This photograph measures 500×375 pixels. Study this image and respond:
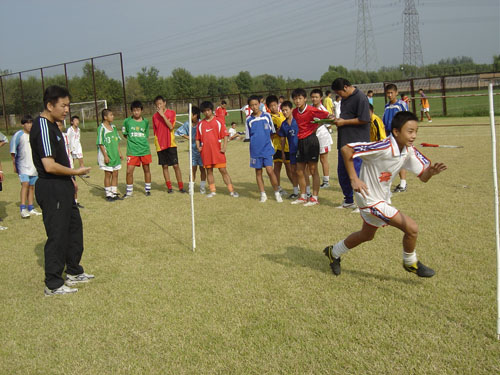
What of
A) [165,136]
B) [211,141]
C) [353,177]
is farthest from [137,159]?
[353,177]

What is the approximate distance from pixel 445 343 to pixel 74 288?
12.6ft

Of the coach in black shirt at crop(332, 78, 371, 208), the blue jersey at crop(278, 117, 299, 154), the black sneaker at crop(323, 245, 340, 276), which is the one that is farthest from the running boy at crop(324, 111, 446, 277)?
the blue jersey at crop(278, 117, 299, 154)

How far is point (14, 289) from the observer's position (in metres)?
5.05

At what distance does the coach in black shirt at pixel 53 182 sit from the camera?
4.56 m

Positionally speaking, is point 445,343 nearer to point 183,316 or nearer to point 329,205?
point 183,316

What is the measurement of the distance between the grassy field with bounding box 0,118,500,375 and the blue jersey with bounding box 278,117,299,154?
1563mm

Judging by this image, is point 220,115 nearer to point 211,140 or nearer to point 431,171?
point 211,140

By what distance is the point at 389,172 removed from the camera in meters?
4.35

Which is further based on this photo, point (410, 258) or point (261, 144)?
point (261, 144)

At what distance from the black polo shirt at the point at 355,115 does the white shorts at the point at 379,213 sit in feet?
9.50

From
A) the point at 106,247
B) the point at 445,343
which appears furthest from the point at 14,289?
the point at 445,343

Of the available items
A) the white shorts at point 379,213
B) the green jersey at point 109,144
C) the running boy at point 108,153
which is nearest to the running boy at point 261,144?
the running boy at point 108,153

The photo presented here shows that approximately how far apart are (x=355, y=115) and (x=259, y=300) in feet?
12.9

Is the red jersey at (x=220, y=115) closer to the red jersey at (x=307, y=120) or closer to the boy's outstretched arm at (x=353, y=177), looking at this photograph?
the red jersey at (x=307, y=120)
